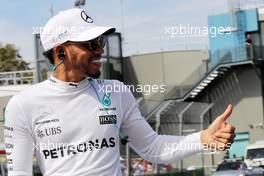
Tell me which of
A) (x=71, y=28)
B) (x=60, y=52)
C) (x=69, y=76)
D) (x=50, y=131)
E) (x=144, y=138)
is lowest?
(x=144, y=138)

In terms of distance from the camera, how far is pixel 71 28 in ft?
13.5

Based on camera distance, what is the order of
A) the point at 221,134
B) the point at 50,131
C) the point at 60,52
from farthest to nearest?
the point at 60,52, the point at 50,131, the point at 221,134

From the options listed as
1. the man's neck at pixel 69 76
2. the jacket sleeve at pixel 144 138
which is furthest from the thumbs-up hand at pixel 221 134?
the man's neck at pixel 69 76

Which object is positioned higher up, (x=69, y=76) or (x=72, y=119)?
(x=69, y=76)

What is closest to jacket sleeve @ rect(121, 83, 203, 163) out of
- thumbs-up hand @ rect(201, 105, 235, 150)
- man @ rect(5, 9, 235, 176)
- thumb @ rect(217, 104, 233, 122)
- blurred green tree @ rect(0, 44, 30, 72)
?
man @ rect(5, 9, 235, 176)

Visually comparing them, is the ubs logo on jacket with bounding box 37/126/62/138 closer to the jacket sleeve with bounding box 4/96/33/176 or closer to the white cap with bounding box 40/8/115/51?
the jacket sleeve with bounding box 4/96/33/176

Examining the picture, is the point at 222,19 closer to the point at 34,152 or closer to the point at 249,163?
the point at 249,163

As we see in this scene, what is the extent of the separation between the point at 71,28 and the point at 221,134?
99 centimetres

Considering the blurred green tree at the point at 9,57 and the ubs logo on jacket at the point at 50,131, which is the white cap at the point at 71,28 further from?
the blurred green tree at the point at 9,57

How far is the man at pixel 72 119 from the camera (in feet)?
Answer: 13.2

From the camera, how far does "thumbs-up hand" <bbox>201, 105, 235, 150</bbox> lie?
393 centimetres

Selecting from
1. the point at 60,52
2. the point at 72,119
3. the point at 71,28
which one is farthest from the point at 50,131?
the point at 71,28

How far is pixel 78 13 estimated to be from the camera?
4172 millimetres

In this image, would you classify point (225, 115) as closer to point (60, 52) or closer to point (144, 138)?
point (144, 138)
